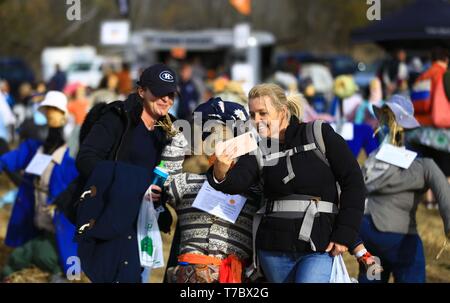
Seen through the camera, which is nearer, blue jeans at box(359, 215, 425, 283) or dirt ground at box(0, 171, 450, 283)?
blue jeans at box(359, 215, 425, 283)

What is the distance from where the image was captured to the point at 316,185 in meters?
4.38

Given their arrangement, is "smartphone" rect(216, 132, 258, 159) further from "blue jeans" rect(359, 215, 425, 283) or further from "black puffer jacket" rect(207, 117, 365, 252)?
"blue jeans" rect(359, 215, 425, 283)

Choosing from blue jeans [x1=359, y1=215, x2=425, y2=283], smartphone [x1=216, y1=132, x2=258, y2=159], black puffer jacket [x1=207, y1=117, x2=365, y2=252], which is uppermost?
smartphone [x1=216, y1=132, x2=258, y2=159]

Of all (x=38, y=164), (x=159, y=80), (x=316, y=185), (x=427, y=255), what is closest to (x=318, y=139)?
(x=316, y=185)

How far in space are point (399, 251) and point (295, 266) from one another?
1.51 m

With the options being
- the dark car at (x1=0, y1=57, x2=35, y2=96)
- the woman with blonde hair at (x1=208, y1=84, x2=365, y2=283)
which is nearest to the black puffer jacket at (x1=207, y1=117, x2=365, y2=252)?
the woman with blonde hair at (x1=208, y1=84, x2=365, y2=283)

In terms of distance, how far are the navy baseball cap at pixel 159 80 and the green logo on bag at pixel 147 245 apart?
2.78 feet

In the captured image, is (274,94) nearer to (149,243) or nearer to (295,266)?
(295,266)

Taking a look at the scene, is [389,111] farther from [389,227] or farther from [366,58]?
[366,58]

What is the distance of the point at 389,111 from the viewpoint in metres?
5.94

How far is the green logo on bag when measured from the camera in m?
5.14

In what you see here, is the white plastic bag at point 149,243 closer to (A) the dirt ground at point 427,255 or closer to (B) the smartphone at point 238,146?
(A) the dirt ground at point 427,255

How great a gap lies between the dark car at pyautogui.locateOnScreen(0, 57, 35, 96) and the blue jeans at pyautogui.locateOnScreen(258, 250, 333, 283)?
23650 mm
